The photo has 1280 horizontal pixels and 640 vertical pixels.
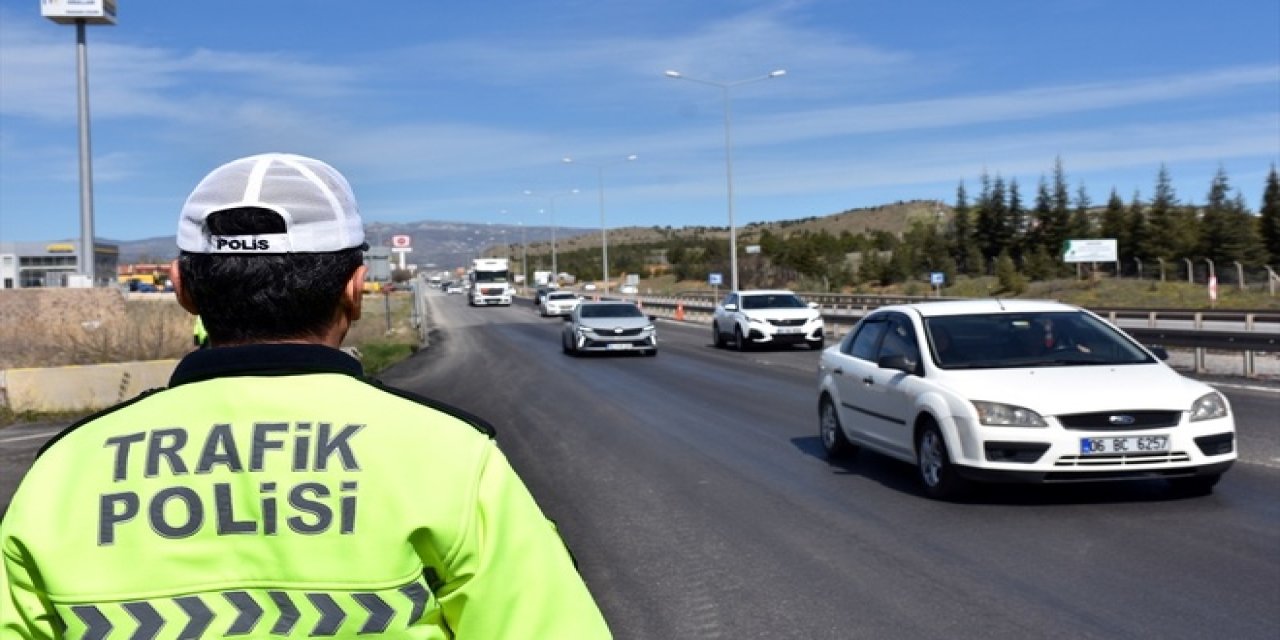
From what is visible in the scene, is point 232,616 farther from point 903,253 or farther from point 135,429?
point 903,253

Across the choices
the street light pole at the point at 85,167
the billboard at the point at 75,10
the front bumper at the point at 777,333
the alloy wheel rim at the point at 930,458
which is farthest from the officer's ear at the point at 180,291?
the billboard at the point at 75,10

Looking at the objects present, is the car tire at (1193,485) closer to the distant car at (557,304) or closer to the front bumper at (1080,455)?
the front bumper at (1080,455)

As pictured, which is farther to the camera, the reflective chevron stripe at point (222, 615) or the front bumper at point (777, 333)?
the front bumper at point (777, 333)

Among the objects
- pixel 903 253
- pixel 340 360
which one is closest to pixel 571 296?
pixel 903 253

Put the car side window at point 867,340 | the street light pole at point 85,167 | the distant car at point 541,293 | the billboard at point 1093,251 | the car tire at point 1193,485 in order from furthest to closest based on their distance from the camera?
the billboard at point 1093,251 → the distant car at point 541,293 → the street light pole at point 85,167 → the car side window at point 867,340 → the car tire at point 1193,485

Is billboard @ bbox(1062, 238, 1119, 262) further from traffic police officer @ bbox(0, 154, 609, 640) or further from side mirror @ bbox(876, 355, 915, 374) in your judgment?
traffic police officer @ bbox(0, 154, 609, 640)

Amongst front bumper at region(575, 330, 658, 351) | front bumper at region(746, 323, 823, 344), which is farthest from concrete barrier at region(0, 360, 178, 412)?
front bumper at region(746, 323, 823, 344)

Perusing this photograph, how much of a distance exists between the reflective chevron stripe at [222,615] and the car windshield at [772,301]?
31.2 metres

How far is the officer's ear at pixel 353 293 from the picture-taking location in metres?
2.13

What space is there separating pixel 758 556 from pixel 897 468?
4.00 m

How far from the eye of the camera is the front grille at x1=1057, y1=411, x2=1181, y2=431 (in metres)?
9.11

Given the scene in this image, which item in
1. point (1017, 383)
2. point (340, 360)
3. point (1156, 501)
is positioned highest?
point (340, 360)

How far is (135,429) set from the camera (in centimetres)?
184

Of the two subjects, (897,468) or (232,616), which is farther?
(897,468)
